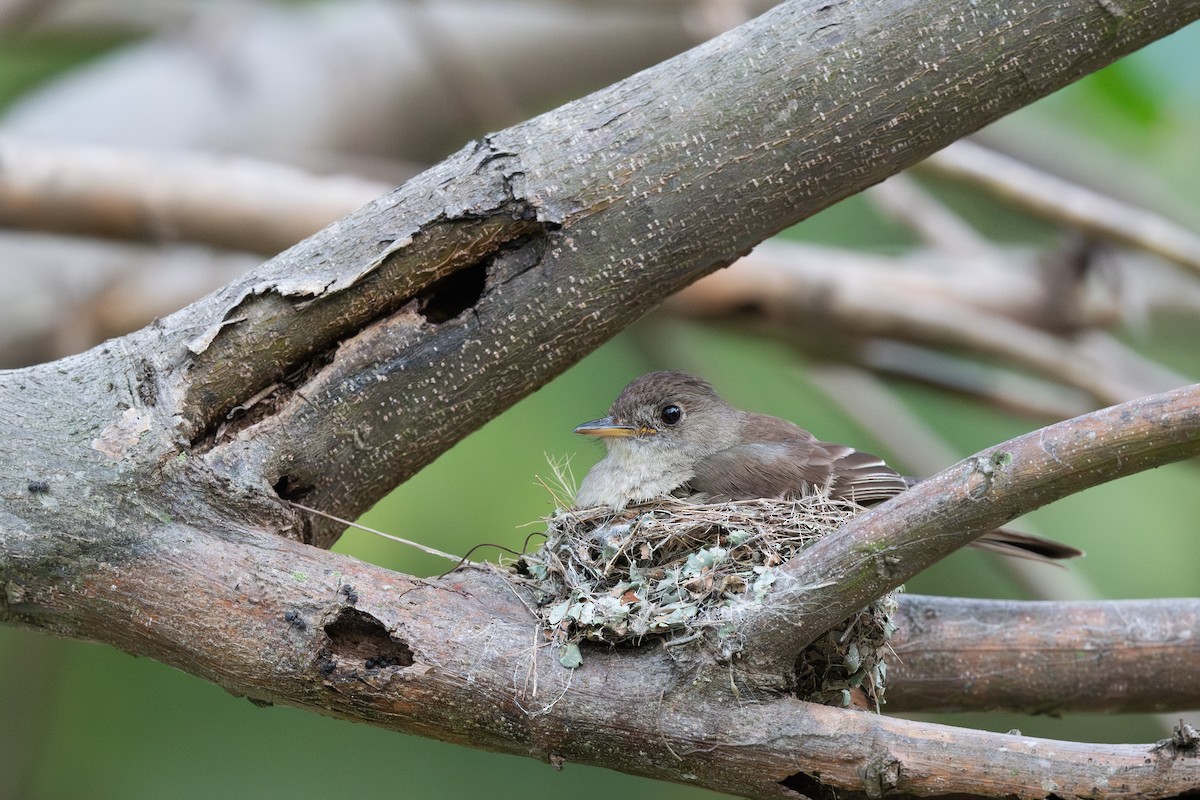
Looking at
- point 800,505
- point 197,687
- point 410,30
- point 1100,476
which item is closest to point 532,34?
point 410,30

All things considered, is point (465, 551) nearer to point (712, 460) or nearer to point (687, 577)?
point (712, 460)

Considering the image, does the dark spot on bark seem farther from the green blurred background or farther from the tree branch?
the green blurred background

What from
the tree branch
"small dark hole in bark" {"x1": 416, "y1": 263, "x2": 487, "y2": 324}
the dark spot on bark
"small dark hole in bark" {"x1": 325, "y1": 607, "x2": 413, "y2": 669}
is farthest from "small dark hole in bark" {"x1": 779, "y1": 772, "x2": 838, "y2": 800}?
the dark spot on bark

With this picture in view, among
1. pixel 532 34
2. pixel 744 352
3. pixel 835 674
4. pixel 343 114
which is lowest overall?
pixel 835 674

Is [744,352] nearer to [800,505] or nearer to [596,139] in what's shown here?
[800,505]

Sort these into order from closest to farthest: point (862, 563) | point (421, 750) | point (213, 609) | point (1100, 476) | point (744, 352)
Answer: point (1100, 476) < point (862, 563) < point (213, 609) < point (421, 750) < point (744, 352)

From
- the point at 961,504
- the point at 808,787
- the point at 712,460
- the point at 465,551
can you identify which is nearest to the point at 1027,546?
the point at 712,460

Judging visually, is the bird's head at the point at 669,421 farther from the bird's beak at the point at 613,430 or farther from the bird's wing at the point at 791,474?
the bird's wing at the point at 791,474
